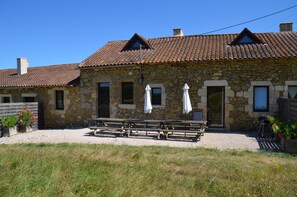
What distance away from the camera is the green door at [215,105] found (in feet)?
39.1

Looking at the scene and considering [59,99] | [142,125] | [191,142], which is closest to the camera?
[191,142]

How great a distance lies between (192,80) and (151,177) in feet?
26.1

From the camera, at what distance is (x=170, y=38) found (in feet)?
50.8

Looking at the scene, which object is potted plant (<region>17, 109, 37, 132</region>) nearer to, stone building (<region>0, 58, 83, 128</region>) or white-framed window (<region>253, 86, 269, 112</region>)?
stone building (<region>0, 58, 83, 128</region>)

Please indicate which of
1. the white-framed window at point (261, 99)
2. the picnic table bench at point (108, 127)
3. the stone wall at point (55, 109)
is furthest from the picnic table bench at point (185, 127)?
the stone wall at point (55, 109)

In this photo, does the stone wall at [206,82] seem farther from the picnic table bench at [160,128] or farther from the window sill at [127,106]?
the picnic table bench at [160,128]

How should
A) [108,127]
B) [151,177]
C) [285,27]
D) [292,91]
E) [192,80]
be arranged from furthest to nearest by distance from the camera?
[285,27] → [192,80] → [108,127] → [292,91] → [151,177]

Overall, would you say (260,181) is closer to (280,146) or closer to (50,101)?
(280,146)

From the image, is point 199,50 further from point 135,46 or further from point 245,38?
point 135,46

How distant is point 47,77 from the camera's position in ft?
53.7

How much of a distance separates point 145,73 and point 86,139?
179 inches

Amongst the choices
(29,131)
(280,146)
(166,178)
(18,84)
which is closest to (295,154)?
(280,146)

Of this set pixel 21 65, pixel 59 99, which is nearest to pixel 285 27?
pixel 59 99

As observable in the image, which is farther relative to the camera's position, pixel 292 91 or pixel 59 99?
pixel 59 99
